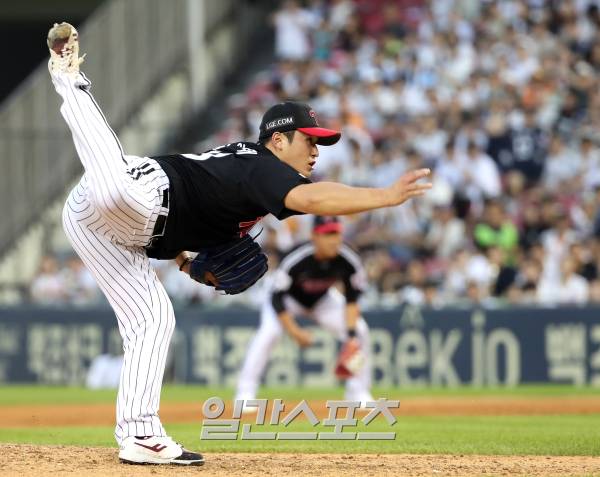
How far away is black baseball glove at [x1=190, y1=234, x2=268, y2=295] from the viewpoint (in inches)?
275

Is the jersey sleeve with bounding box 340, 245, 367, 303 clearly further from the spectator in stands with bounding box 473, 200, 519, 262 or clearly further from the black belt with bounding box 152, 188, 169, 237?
the black belt with bounding box 152, 188, 169, 237

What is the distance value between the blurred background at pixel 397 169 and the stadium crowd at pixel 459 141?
3cm

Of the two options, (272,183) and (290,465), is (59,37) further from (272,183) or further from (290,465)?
(290,465)

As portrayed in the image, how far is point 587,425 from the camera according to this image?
1077cm

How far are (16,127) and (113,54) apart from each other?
6.69 feet

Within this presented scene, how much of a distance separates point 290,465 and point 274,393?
26.9 ft

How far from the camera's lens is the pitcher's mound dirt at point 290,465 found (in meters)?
6.61

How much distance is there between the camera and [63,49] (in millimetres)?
6574

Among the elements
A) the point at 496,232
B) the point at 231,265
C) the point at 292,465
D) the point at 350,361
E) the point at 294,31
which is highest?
the point at 294,31

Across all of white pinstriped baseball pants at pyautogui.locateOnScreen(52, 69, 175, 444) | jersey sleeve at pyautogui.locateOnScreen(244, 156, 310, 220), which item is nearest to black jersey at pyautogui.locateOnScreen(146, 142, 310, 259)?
jersey sleeve at pyautogui.locateOnScreen(244, 156, 310, 220)

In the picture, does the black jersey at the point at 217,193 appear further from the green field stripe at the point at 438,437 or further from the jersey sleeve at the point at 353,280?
the jersey sleeve at the point at 353,280

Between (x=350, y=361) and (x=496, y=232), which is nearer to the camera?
(x=350, y=361)

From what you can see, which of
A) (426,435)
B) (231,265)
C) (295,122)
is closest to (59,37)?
(295,122)

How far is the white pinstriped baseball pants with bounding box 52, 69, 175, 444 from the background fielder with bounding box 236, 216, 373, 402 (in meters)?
5.29
